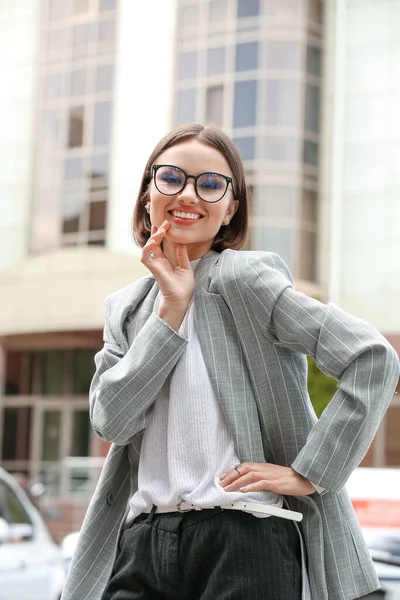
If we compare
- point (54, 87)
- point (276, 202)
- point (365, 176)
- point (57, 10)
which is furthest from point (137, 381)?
point (57, 10)

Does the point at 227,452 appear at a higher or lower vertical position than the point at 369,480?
higher

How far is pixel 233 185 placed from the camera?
214 cm

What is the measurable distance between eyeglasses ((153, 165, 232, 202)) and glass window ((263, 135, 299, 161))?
1950 cm

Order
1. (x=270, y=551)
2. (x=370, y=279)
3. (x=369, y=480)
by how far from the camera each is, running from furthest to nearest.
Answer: (x=370, y=279)
(x=369, y=480)
(x=270, y=551)

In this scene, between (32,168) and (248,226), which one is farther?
(32,168)

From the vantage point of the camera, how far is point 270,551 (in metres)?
1.87

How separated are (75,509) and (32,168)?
9560 mm

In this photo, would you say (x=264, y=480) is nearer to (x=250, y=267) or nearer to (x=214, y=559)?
(x=214, y=559)

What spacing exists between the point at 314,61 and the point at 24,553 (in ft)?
55.3

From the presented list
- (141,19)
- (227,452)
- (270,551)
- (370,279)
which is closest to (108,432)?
(227,452)

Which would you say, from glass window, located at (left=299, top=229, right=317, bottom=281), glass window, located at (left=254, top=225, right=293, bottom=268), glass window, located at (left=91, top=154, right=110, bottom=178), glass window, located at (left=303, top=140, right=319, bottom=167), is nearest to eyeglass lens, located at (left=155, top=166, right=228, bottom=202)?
glass window, located at (left=254, top=225, right=293, bottom=268)

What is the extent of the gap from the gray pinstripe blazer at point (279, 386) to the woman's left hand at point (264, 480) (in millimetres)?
28

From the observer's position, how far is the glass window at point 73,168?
23.1 m

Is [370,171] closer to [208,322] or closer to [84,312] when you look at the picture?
[84,312]
